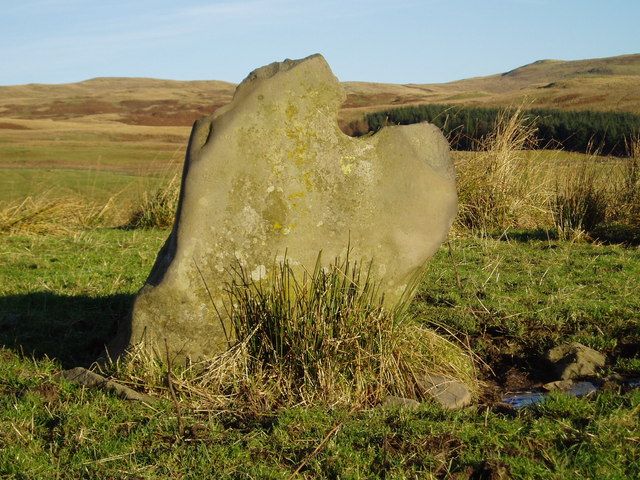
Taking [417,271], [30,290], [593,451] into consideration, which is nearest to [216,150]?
[417,271]

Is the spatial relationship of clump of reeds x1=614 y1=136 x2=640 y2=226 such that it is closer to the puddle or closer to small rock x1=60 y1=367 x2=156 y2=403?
the puddle

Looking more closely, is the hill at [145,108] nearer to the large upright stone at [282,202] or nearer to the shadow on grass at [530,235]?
the large upright stone at [282,202]

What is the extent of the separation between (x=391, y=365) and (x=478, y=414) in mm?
787

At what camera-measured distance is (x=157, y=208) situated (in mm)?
14500

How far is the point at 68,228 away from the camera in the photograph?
557 inches

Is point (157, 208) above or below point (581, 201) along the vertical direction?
below

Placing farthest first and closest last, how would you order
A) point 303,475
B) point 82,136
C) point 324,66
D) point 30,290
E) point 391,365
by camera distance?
point 82,136 < point 30,290 < point 324,66 < point 391,365 < point 303,475

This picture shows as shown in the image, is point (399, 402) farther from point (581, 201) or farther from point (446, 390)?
point (581, 201)

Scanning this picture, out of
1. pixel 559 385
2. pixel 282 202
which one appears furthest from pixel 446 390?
pixel 282 202

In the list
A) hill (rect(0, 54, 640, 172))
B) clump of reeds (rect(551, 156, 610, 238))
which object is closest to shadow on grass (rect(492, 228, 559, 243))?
clump of reeds (rect(551, 156, 610, 238))

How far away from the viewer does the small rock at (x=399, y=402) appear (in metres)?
5.51

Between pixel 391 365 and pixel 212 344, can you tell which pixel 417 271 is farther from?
pixel 212 344

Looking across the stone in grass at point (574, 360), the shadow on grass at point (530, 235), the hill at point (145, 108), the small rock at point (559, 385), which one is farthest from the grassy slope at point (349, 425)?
the shadow on grass at point (530, 235)

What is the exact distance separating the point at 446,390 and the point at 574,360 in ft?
3.84
